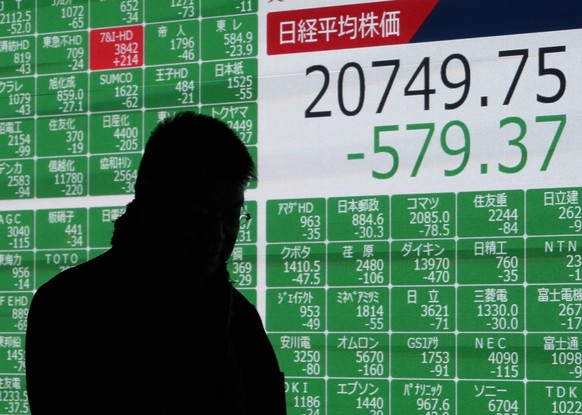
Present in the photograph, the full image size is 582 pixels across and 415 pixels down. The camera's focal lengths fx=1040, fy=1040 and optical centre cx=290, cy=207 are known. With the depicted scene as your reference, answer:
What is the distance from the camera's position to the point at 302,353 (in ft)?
7.00

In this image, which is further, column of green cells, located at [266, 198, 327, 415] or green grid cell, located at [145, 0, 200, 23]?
green grid cell, located at [145, 0, 200, 23]

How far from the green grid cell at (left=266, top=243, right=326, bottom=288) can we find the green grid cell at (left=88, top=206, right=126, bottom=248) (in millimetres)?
382

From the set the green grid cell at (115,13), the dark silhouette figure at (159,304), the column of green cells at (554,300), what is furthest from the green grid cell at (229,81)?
the dark silhouette figure at (159,304)

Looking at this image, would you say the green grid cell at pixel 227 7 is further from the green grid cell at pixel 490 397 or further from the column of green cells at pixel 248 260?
the green grid cell at pixel 490 397

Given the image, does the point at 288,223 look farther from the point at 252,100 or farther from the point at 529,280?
the point at 529,280

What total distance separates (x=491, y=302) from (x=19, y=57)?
49.2 inches

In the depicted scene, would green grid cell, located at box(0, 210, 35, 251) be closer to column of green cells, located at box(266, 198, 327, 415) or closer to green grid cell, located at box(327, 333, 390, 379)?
column of green cells, located at box(266, 198, 327, 415)

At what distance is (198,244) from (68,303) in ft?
0.50

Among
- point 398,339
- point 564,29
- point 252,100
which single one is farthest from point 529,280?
point 252,100

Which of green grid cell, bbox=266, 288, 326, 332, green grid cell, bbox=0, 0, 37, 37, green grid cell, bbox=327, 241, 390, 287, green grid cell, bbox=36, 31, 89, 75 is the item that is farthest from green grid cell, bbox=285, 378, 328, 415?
green grid cell, bbox=0, 0, 37, 37

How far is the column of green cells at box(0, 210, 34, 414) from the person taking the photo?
2.36 metres

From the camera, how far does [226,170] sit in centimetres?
107

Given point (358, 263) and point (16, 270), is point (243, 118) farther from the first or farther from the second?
point (16, 270)

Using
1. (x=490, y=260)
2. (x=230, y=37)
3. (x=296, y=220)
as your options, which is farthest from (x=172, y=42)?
(x=490, y=260)
